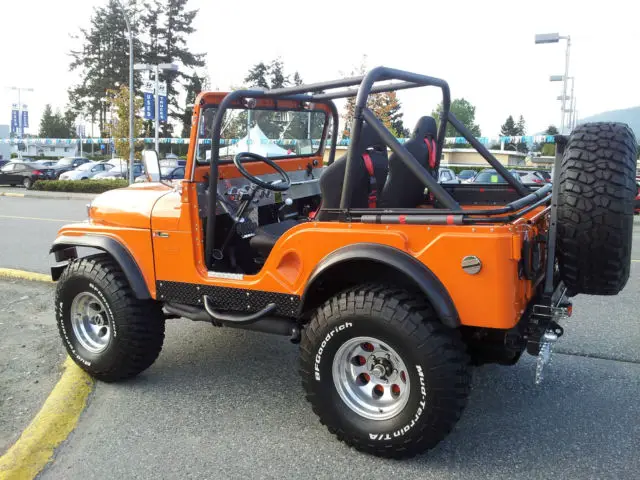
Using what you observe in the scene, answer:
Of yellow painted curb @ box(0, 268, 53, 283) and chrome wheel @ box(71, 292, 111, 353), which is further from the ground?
chrome wheel @ box(71, 292, 111, 353)

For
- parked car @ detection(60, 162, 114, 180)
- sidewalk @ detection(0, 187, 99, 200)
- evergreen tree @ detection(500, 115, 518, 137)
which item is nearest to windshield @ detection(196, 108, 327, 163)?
sidewalk @ detection(0, 187, 99, 200)

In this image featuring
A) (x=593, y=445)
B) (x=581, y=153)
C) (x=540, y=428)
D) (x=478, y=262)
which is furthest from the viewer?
(x=540, y=428)

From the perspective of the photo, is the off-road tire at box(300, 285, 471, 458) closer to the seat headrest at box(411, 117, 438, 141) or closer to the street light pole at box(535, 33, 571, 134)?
the seat headrest at box(411, 117, 438, 141)

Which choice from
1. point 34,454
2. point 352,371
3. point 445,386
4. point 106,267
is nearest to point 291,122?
point 106,267

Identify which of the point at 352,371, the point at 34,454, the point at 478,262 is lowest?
the point at 34,454

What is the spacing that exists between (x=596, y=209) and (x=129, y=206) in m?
2.99

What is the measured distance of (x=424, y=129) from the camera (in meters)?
4.11

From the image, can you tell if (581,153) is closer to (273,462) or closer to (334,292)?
(334,292)

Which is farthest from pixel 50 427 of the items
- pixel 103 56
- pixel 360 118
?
pixel 103 56

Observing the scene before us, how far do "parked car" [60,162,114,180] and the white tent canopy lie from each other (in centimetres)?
2903

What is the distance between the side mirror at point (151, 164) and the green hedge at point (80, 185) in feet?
71.1

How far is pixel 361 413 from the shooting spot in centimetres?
317

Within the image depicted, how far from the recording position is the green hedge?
981 inches

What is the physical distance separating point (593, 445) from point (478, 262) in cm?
135
